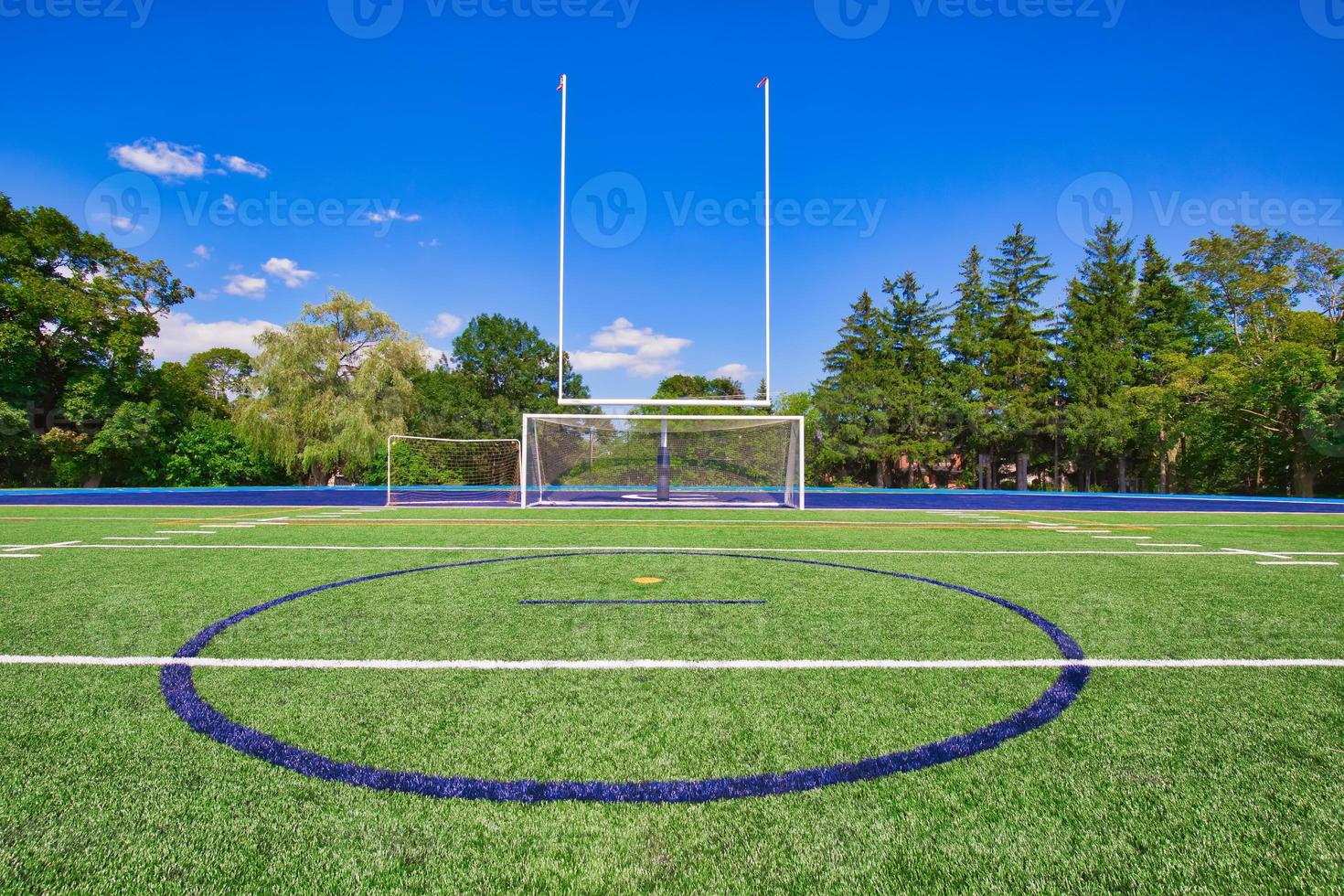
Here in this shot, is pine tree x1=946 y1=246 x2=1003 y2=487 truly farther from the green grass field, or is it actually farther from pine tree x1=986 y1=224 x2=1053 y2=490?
the green grass field

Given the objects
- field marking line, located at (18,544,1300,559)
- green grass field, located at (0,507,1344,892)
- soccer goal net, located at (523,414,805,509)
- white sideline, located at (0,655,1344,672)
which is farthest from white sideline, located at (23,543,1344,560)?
soccer goal net, located at (523,414,805,509)

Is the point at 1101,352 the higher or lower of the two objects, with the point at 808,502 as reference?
higher

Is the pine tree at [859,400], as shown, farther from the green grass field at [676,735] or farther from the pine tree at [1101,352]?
the green grass field at [676,735]

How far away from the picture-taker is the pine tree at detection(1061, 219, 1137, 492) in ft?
94.8

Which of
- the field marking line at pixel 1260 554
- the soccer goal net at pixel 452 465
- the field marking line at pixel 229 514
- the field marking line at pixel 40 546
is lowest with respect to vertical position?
the field marking line at pixel 229 514

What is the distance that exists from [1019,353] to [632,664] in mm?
34753

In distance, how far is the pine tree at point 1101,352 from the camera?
2891cm

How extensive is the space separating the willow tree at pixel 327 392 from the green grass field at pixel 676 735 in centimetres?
2153

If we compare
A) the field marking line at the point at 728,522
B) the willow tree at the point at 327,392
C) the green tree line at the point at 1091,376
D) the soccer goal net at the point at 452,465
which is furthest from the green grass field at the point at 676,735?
the green tree line at the point at 1091,376

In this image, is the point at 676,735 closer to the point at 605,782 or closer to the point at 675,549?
the point at 605,782

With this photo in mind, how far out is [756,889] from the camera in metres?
1.47

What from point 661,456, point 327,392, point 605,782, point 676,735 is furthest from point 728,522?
point 327,392

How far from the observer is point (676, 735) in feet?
7.43

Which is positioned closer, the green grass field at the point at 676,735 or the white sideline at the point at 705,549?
the green grass field at the point at 676,735
